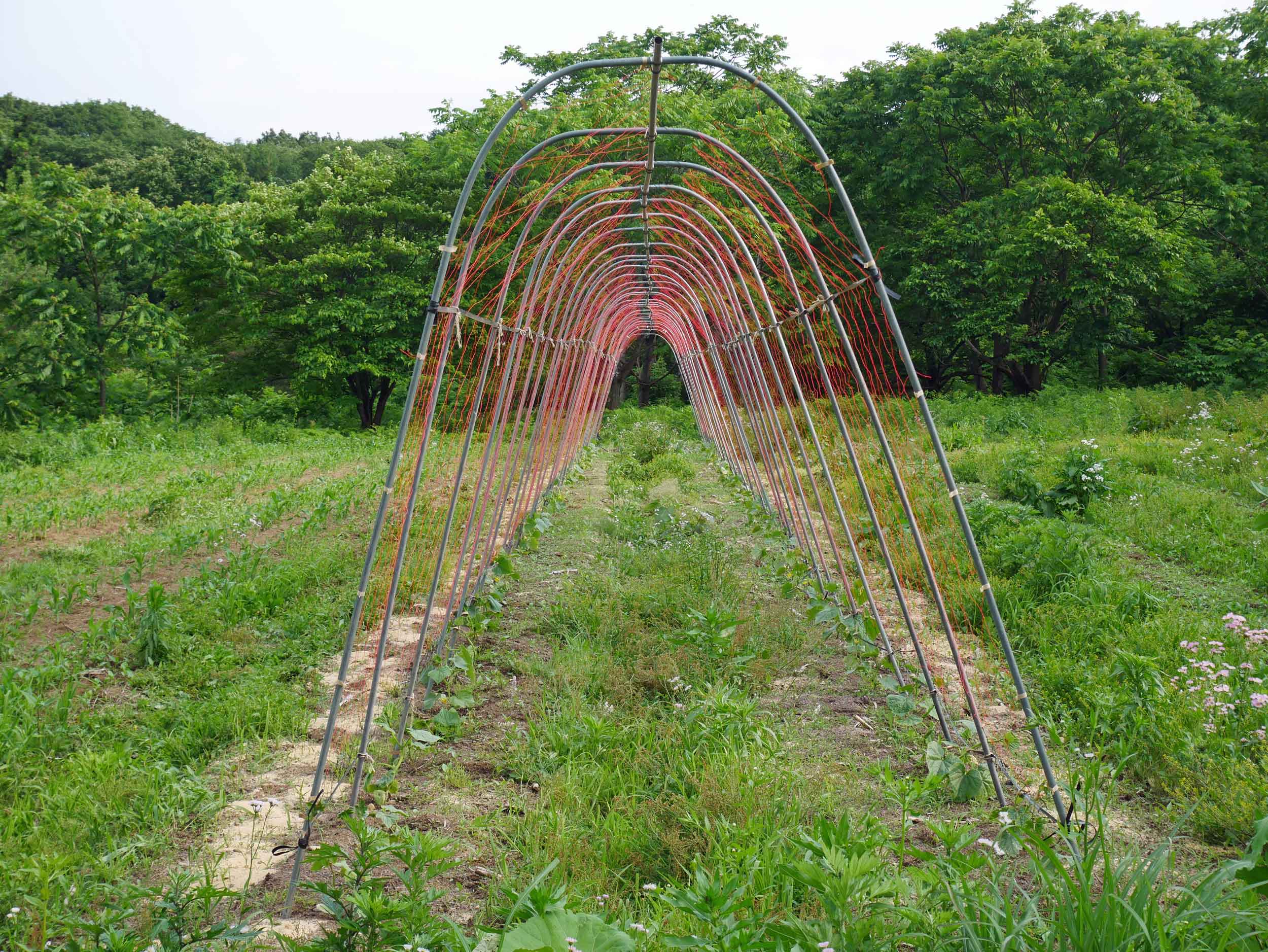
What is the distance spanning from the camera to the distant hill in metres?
26.4

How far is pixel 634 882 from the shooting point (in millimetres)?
2480

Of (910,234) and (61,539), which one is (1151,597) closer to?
(61,539)

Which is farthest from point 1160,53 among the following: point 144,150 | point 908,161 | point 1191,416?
point 144,150

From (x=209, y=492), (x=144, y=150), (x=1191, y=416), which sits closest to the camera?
(x=209, y=492)

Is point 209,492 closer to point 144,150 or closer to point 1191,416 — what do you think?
point 1191,416

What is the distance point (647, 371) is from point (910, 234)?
801 cm

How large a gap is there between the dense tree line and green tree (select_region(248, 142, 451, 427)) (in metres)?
0.06

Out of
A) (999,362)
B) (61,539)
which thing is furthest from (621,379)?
(61,539)

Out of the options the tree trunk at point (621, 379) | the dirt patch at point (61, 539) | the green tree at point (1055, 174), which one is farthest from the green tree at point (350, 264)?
the dirt patch at point (61, 539)

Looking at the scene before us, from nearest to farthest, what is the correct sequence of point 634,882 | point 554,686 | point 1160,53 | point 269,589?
point 634,882, point 554,686, point 269,589, point 1160,53

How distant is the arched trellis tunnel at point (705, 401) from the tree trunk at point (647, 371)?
12.1 m

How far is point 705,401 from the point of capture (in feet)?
37.3

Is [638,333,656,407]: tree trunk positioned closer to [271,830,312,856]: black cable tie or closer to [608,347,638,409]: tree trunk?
[608,347,638,409]: tree trunk

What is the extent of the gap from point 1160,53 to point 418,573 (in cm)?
1770
